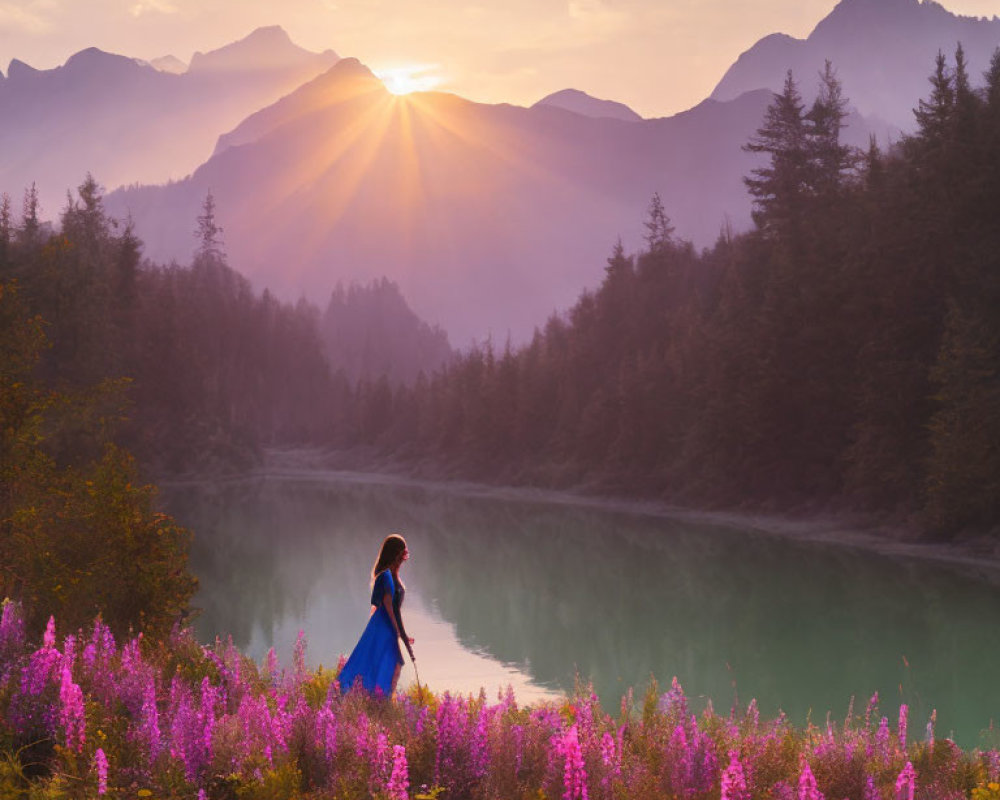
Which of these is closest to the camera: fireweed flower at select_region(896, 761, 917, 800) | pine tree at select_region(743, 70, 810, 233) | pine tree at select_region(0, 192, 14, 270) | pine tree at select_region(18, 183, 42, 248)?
fireweed flower at select_region(896, 761, 917, 800)

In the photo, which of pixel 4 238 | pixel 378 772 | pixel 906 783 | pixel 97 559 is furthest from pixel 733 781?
pixel 4 238

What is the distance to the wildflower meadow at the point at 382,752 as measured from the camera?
289 inches

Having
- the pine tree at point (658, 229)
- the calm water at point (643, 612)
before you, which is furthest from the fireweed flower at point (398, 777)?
the pine tree at point (658, 229)

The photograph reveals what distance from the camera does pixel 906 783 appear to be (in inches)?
271

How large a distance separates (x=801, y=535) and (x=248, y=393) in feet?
373

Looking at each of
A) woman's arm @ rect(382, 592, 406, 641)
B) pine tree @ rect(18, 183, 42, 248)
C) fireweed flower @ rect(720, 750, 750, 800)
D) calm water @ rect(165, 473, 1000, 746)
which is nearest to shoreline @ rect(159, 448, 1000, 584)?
calm water @ rect(165, 473, 1000, 746)

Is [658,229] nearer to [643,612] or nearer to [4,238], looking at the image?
[4,238]

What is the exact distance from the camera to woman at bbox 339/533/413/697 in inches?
437

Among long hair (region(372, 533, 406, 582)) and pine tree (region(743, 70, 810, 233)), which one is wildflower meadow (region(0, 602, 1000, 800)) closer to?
long hair (region(372, 533, 406, 582))

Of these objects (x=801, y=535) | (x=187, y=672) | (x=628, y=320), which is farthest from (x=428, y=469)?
(x=187, y=672)

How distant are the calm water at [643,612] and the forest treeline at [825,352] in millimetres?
5716

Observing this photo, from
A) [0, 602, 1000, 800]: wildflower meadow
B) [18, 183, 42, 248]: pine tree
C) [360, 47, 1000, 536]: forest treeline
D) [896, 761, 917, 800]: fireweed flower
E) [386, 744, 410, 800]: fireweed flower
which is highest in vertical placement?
[18, 183, 42, 248]: pine tree

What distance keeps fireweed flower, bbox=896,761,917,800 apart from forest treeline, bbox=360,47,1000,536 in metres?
34.1

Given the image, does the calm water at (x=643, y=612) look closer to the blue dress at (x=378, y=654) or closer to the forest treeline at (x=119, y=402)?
the forest treeline at (x=119, y=402)
